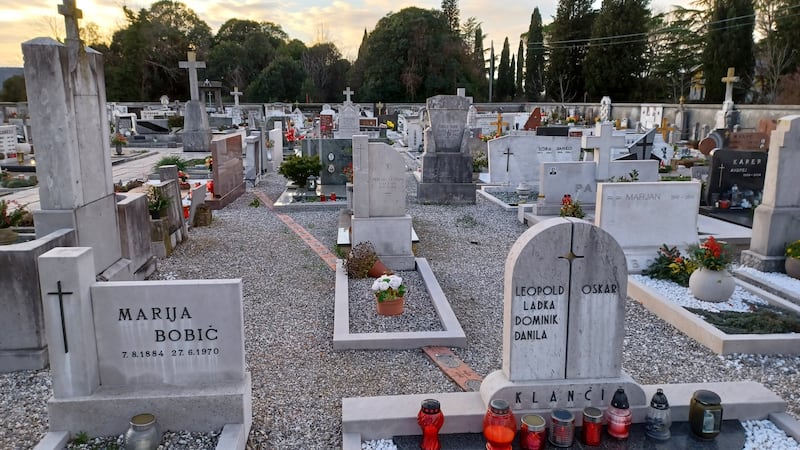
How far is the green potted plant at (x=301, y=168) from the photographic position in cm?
1368

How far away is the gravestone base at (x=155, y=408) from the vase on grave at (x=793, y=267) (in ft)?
23.4

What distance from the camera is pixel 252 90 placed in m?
48.2

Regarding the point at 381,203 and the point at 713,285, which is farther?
the point at 381,203

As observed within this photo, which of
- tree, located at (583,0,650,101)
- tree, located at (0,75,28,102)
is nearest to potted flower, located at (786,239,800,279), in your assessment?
tree, located at (583,0,650,101)

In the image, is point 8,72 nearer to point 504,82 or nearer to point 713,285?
point 504,82

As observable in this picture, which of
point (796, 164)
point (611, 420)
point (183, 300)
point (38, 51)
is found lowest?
point (611, 420)

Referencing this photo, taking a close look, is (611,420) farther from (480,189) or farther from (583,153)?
(583,153)

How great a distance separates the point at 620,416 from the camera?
379 centimetres

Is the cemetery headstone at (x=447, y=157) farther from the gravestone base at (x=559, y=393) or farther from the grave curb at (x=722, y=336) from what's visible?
the gravestone base at (x=559, y=393)

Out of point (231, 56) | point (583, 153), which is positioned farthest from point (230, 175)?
point (231, 56)

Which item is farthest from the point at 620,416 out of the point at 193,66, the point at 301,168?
the point at 193,66

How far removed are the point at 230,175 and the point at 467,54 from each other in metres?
42.1

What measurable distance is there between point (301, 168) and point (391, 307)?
8058mm

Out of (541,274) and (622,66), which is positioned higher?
(622,66)
